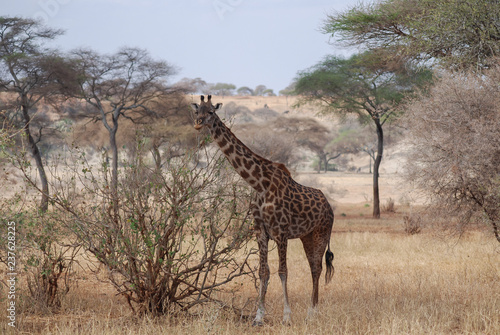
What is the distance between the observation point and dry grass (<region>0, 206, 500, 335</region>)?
547cm

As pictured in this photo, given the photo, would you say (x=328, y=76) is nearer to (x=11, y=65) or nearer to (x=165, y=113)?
(x=165, y=113)

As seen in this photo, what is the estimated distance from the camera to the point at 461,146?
8.38 meters

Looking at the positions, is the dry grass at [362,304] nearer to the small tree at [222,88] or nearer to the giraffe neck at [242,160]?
the giraffe neck at [242,160]

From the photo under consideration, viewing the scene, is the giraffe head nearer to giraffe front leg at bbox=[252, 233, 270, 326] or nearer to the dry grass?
giraffe front leg at bbox=[252, 233, 270, 326]

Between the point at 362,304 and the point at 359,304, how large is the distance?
0.26 ft

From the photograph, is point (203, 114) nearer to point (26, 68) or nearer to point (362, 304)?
point (362, 304)

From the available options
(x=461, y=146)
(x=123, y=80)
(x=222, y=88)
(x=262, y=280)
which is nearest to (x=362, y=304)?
(x=262, y=280)

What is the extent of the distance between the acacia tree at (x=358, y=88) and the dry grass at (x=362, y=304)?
10.5m

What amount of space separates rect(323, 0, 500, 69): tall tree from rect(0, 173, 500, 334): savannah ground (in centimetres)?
436

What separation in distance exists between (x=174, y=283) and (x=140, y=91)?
2022cm

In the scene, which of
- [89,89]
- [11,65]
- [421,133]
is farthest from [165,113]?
[421,133]

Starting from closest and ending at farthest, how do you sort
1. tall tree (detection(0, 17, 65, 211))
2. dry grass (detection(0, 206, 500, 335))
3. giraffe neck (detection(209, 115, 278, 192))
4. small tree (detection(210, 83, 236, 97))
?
dry grass (detection(0, 206, 500, 335))
giraffe neck (detection(209, 115, 278, 192))
tall tree (detection(0, 17, 65, 211))
small tree (detection(210, 83, 236, 97))

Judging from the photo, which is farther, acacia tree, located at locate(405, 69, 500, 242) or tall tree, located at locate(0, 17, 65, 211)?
tall tree, located at locate(0, 17, 65, 211)

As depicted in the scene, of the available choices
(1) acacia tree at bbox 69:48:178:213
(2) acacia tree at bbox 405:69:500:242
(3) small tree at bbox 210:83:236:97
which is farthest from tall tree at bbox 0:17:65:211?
(3) small tree at bbox 210:83:236:97
